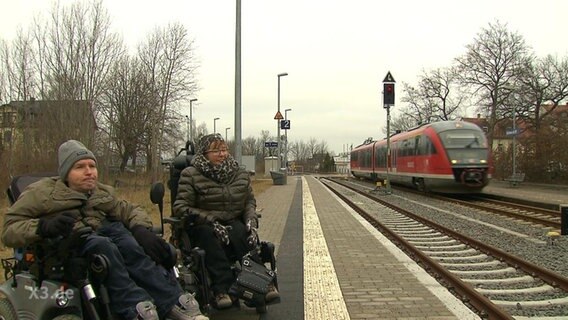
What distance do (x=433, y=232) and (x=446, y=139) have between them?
34.0 ft

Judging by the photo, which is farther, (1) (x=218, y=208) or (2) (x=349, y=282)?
(2) (x=349, y=282)

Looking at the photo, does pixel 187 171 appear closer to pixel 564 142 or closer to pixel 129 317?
pixel 129 317

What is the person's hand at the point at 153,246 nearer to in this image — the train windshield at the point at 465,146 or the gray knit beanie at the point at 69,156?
the gray knit beanie at the point at 69,156

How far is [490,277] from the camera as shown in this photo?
6934 mm

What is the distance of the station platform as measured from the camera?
197 inches

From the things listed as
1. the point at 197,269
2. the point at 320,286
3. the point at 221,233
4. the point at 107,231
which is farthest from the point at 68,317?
the point at 320,286

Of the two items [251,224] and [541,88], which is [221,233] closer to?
[251,224]

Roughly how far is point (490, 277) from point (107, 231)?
17.0 ft

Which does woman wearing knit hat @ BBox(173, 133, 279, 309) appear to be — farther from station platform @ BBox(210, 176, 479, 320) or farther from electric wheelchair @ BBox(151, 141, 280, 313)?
station platform @ BBox(210, 176, 479, 320)

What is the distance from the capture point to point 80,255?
135 inches

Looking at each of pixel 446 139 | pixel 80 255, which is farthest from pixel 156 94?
pixel 80 255

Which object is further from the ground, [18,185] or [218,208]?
[18,185]

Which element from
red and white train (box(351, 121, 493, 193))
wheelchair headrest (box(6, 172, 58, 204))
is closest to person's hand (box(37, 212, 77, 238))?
wheelchair headrest (box(6, 172, 58, 204))

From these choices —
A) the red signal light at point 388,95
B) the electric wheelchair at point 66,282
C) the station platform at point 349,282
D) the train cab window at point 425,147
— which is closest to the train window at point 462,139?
the train cab window at point 425,147
